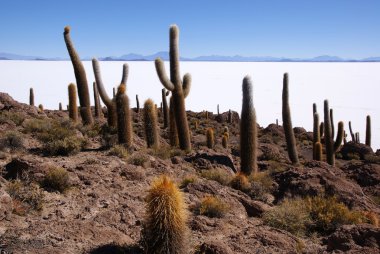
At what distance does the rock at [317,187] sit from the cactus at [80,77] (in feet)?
29.1

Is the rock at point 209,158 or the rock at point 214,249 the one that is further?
the rock at point 209,158

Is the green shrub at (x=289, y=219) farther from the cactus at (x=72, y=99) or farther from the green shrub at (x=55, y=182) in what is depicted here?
the cactus at (x=72, y=99)

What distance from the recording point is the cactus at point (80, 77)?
16375 millimetres

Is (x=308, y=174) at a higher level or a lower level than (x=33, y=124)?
lower

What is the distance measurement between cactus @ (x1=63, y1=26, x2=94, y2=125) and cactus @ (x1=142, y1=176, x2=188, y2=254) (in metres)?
11.9

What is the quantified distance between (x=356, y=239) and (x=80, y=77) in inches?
514

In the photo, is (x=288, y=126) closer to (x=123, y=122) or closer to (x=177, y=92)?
(x=177, y=92)

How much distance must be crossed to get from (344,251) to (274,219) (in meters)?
1.65

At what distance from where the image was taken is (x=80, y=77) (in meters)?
16.4

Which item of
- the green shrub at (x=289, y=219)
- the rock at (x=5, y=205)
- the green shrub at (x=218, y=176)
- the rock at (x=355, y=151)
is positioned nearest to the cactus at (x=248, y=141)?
the green shrub at (x=218, y=176)

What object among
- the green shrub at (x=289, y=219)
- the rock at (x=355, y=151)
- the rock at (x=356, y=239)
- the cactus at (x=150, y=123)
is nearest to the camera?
the rock at (x=356, y=239)

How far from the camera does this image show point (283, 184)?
1151 centimetres

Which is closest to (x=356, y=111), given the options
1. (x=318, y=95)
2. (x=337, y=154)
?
(x=318, y=95)

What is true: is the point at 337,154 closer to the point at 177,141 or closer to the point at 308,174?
the point at 177,141
